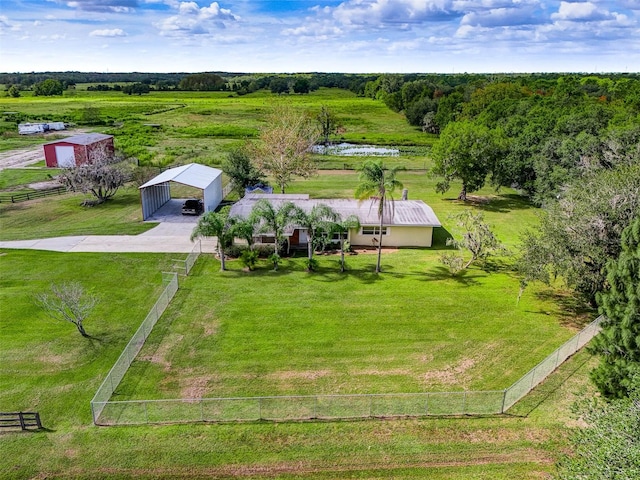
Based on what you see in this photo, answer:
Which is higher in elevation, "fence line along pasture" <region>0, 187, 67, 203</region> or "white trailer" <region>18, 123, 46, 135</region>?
"white trailer" <region>18, 123, 46, 135</region>

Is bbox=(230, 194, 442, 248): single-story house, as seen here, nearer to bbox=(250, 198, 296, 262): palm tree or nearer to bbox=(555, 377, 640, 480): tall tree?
bbox=(250, 198, 296, 262): palm tree

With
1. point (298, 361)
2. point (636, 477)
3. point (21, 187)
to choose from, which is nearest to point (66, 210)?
point (21, 187)

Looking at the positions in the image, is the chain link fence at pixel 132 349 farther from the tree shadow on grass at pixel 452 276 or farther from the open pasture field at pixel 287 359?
the tree shadow on grass at pixel 452 276

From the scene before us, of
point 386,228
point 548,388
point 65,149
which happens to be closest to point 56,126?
point 65,149

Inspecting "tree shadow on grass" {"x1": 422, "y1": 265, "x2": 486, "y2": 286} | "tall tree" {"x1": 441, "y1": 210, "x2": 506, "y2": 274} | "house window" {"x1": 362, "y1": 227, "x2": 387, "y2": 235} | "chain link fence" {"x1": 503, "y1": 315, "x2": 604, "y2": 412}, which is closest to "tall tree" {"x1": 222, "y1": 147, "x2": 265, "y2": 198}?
"house window" {"x1": 362, "y1": 227, "x2": 387, "y2": 235}

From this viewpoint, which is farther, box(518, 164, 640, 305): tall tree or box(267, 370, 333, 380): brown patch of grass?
box(518, 164, 640, 305): tall tree

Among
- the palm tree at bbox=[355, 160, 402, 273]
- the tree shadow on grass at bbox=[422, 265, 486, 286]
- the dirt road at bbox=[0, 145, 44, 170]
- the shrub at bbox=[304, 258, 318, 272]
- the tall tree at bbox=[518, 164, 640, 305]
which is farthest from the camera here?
the dirt road at bbox=[0, 145, 44, 170]

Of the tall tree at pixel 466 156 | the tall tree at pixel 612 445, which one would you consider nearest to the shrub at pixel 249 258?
the tall tree at pixel 612 445

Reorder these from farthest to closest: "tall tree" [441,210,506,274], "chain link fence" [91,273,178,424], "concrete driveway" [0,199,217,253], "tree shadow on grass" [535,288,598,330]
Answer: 1. "concrete driveway" [0,199,217,253]
2. "tall tree" [441,210,506,274]
3. "tree shadow on grass" [535,288,598,330]
4. "chain link fence" [91,273,178,424]
